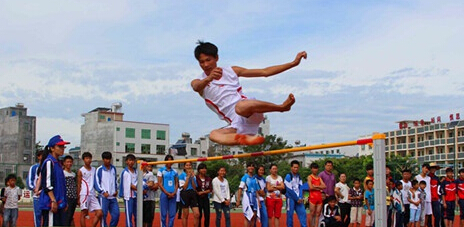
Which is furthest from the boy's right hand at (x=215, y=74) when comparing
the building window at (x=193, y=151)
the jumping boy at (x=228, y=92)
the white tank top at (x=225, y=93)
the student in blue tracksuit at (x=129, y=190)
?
the building window at (x=193, y=151)

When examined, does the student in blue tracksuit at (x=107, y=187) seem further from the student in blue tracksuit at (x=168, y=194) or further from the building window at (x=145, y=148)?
the building window at (x=145, y=148)

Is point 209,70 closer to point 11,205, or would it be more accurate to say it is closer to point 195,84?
point 195,84

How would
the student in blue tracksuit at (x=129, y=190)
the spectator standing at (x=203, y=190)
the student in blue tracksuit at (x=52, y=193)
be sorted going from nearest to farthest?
the student in blue tracksuit at (x=52, y=193) < the student in blue tracksuit at (x=129, y=190) < the spectator standing at (x=203, y=190)

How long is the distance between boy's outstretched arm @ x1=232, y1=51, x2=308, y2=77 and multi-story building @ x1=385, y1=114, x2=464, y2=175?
62106 millimetres

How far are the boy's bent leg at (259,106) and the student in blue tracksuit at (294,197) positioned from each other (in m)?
4.76

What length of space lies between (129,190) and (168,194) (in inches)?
32.8

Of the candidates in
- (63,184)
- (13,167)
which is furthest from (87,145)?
(63,184)

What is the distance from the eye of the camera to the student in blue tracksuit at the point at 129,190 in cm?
1045

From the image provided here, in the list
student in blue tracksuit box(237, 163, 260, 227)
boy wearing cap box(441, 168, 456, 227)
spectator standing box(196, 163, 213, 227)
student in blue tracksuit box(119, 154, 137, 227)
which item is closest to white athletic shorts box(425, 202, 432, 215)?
boy wearing cap box(441, 168, 456, 227)

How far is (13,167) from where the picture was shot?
125ft

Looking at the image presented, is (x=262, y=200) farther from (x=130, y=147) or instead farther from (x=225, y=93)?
(x=130, y=147)

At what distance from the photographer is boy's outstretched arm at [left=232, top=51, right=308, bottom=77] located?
22.9 ft

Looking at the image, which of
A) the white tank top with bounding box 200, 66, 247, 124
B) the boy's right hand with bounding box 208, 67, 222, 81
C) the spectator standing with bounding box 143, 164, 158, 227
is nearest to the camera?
the boy's right hand with bounding box 208, 67, 222, 81

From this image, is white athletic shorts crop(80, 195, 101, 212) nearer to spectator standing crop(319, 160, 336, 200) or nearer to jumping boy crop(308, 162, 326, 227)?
jumping boy crop(308, 162, 326, 227)
